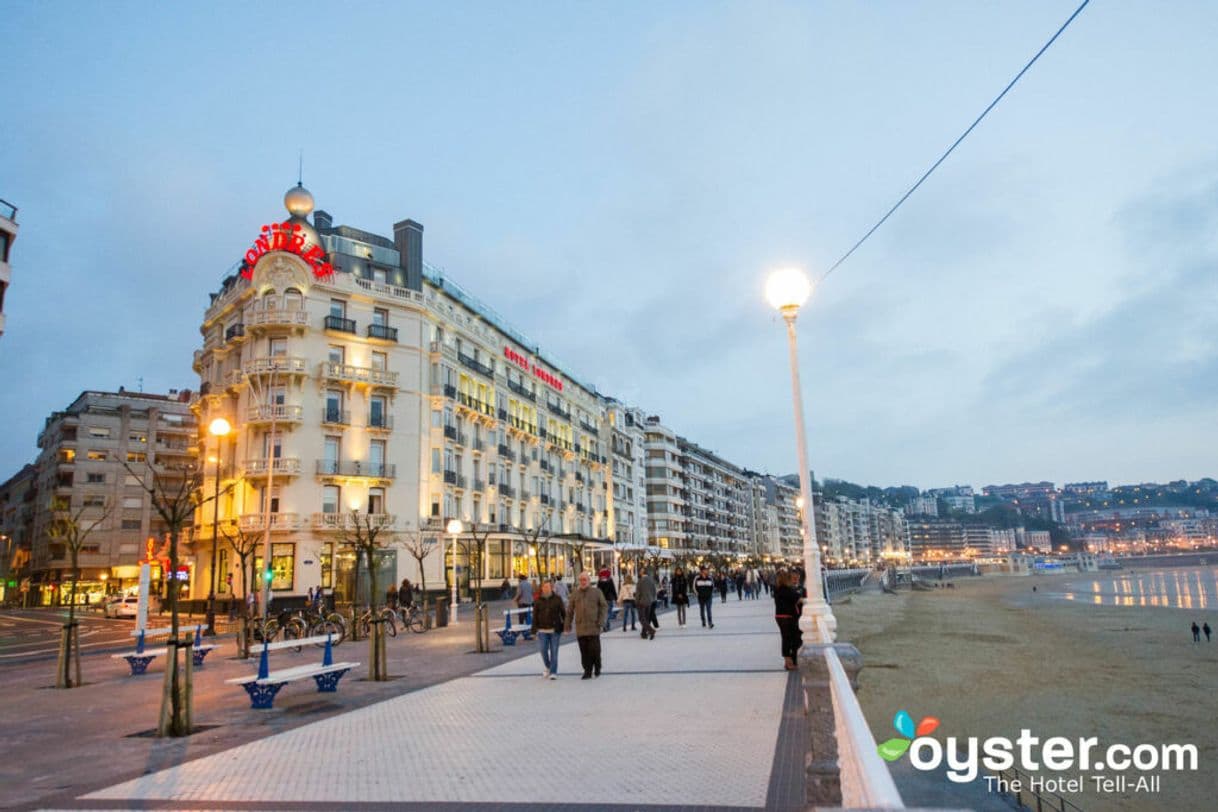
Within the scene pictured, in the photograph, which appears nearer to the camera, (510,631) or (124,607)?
(510,631)

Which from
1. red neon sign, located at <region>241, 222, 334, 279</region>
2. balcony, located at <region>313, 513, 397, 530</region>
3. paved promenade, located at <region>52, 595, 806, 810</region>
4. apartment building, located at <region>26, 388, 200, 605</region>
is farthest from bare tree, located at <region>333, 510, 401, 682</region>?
apartment building, located at <region>26, 388, 200, 605</region>

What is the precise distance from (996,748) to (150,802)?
14.3 metres

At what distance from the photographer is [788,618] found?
479 inches

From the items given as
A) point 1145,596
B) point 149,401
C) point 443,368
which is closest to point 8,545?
point 149,401

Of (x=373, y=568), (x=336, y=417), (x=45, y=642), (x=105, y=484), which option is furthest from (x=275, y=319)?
(x=105, y=484)

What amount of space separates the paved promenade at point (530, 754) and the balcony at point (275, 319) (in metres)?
33.0

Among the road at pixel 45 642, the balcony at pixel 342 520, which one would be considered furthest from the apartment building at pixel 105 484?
the road at pixel 45 642

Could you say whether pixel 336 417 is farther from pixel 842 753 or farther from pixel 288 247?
pixel 842 753

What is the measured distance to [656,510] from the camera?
94500 mm

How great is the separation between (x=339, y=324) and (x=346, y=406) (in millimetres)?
4474

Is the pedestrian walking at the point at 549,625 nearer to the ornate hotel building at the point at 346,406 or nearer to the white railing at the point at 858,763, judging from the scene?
the white railing at the point at 858,763

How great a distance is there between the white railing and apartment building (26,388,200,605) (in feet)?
241

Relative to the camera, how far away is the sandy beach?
44.5ft

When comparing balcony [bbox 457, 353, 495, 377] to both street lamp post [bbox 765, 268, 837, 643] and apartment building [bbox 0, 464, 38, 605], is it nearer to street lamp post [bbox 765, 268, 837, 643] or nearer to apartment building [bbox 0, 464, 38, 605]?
street lamp post [bbox 765, 268, 837, 643]
